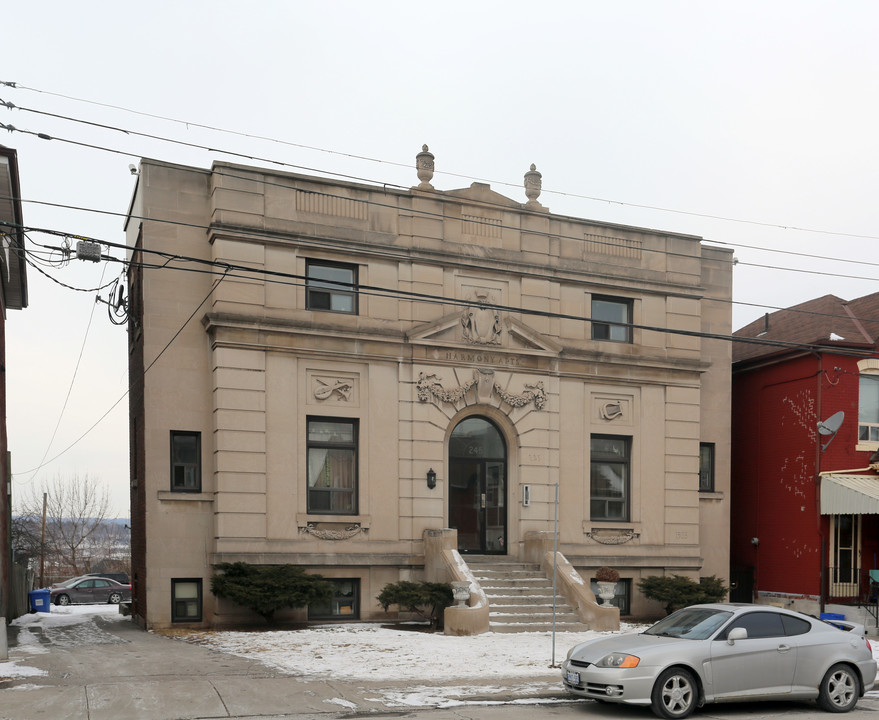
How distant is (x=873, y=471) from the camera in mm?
26500

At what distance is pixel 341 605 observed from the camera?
22.3 metres

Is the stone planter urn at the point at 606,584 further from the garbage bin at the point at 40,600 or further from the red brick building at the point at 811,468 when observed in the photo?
the garbage bin at the point at 40,600

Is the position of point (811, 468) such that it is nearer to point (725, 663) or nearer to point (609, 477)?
point (609, 477)

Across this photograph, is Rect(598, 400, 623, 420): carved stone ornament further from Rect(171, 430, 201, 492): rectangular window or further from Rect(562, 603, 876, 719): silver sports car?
Rect(562, 603, 876, 719): silver sports car

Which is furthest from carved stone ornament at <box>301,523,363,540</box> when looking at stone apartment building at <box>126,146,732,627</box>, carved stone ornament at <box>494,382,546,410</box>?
carved stone ornament at <box>494,382,546,410</box>

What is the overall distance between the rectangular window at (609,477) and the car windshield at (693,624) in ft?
36.0

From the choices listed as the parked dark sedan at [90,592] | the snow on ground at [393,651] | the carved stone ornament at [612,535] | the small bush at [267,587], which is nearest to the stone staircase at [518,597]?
the snow on ground at [393,651]

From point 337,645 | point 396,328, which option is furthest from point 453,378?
point 337,645

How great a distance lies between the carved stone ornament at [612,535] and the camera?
81.5 ft

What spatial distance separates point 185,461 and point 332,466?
11.0 feet

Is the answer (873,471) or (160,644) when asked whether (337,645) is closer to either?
(160,644)

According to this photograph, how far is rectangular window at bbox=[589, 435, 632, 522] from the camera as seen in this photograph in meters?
25.3

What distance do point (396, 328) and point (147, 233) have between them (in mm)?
6120

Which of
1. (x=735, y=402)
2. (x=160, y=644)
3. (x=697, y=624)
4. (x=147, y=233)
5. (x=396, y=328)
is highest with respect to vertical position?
(x=147, y=233)
